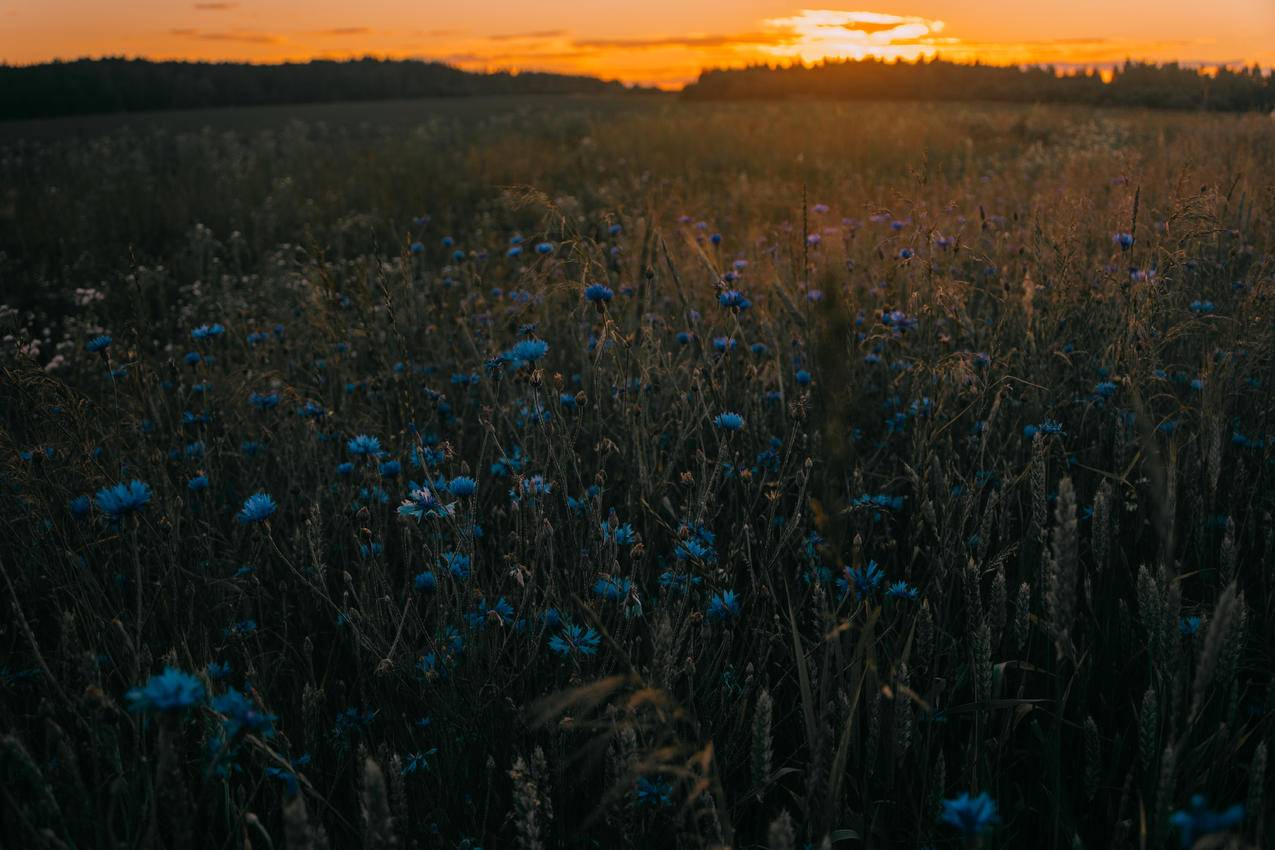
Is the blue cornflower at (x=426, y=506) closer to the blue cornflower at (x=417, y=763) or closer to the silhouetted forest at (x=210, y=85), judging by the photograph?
the blue cornflower at (x=417, y=763)

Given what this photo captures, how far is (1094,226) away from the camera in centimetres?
412

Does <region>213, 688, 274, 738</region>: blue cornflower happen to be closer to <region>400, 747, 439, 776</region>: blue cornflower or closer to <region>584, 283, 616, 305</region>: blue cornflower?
<region>400, 747, 439, 776</region>: blue cornflower

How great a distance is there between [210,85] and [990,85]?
35657mm

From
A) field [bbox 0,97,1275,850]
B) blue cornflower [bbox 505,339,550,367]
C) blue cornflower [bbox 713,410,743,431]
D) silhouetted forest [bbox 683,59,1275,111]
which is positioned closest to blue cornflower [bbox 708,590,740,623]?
field [bbox 0,97,1275,850]

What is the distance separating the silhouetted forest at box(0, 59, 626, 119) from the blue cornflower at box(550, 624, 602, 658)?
3517 cm

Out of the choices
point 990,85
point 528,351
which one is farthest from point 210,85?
point 528,351

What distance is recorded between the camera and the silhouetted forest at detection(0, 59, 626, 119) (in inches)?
1225

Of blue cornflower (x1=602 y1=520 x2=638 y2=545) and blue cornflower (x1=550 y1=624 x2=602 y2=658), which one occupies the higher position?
blue cornflower (x1=602 y1=520 x2=638 y2=545)

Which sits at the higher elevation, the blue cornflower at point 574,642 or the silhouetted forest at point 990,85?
the silhouetted forest at point 990,85

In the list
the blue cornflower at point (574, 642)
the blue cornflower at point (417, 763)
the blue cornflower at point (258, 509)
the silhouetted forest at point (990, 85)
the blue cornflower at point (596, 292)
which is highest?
the silhouetted forest at point (990, 85)

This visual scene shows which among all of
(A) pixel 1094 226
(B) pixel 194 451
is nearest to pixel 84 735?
(B) pixel 194 451

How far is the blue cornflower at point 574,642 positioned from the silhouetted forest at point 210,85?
35.2 m

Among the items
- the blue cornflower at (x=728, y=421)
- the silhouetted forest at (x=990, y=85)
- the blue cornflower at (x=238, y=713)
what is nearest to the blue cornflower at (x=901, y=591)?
the blue cornflower at (x=728, y=421)

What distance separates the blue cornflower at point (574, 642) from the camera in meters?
1.47
